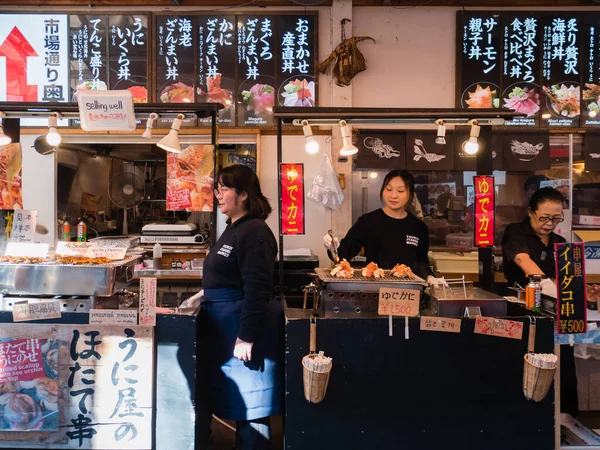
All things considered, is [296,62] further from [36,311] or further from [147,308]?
[36,311]

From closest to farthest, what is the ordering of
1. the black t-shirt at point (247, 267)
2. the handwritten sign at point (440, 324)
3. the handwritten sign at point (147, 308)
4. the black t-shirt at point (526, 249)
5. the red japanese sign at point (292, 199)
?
the black t-shirt at point (247, 267) → the handwritten sign at point (440, 324) → the handwritten sign at point (147, 308) → the black t-shirt at point (526, 249) → the red japanese sign at point (292, 199)

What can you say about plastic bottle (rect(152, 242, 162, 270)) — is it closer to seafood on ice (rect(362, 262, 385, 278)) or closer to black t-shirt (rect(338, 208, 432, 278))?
black t-shirt (rect(338, 208, 432, 278))

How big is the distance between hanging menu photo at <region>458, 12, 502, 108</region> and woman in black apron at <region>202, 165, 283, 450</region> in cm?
438

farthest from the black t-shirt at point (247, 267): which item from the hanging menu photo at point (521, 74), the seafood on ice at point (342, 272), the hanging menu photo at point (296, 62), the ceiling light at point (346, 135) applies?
the hanging menu photo at point (521, 74)

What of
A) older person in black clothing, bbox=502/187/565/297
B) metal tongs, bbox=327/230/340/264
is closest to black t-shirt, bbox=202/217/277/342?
metal tongs, bbox=327/230/340/264

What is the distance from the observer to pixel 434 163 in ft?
19.6

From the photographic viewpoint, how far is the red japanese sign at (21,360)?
127 inches

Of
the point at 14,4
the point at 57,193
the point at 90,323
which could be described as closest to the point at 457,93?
the point at 90,323

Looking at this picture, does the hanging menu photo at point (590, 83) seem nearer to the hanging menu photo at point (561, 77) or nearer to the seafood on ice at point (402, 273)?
the hanging menu photo at point (561, 77)

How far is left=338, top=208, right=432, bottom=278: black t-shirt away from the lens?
4.27 meters

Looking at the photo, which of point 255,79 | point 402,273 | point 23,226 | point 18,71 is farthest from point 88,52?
point 402,273

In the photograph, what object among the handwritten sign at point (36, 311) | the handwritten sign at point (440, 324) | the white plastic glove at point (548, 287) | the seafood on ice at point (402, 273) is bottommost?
the handwritten sign at point (440, 324)

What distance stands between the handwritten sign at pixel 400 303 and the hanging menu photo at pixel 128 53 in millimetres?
4809

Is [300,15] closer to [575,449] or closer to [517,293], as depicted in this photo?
[517,293]
